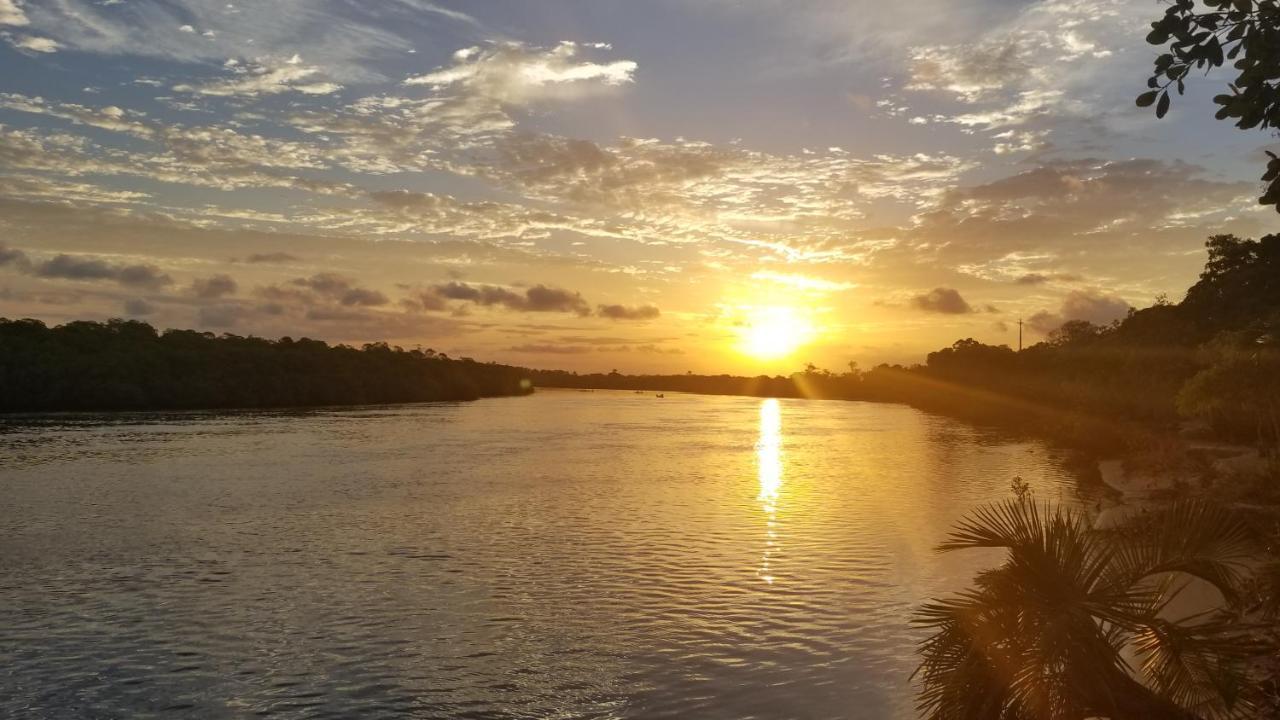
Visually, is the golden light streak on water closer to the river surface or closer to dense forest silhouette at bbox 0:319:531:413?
the river surface

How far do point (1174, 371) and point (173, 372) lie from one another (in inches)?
4250

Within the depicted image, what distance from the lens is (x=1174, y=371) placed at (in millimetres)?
77562

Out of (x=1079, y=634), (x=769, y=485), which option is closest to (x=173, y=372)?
(x=769, y=485)

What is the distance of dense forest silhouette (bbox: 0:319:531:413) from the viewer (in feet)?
315

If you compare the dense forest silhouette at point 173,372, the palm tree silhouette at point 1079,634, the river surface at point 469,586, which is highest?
the dense forest silhouette at point 173,372

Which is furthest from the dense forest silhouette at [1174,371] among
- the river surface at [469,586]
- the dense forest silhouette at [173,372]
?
the dense forest silhouette at [173,372]

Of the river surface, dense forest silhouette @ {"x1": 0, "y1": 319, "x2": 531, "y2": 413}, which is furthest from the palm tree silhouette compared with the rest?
dense forest silhouette @ {"x1": 0, "y1": 319, "x2": 531, "y2": 413}

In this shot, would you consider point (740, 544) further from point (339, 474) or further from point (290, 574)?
point (339, 474)

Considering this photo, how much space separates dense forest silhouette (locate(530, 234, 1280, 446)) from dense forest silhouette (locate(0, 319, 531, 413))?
294ft

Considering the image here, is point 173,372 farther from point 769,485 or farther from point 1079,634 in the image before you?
point 1079,634

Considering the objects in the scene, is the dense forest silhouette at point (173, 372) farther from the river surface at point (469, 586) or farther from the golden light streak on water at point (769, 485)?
the golden light streak on water at point (769, 485)

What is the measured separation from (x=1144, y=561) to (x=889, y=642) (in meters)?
8.56

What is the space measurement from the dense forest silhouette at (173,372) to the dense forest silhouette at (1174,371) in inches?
3527

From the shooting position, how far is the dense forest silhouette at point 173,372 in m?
96.0
